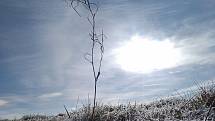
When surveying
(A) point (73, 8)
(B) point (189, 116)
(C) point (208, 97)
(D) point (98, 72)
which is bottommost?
(B) point (189, 116)

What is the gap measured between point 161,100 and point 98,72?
3035 millimetres

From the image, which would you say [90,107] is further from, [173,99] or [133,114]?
[173,99]

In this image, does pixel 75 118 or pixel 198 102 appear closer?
pixel 198 102

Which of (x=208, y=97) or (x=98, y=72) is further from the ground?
(x=98, y=72)

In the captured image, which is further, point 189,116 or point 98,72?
point 98,72

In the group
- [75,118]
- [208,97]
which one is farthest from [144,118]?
[75,118]

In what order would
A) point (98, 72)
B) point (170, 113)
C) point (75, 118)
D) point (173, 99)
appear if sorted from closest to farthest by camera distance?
1. point (170, 113)
2. point (98, 72)
3. point (75, 118)
4. point (173, 99)

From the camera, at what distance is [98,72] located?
23.5ft

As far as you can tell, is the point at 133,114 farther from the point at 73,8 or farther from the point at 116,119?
the point at 73,8

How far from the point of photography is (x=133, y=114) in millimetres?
7195

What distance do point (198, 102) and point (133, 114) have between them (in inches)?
52.2

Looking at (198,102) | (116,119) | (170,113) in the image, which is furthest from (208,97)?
(116,119)

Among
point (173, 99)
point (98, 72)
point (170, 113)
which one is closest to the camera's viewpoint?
point (170, 113)

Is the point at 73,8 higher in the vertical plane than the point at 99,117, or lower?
higher
